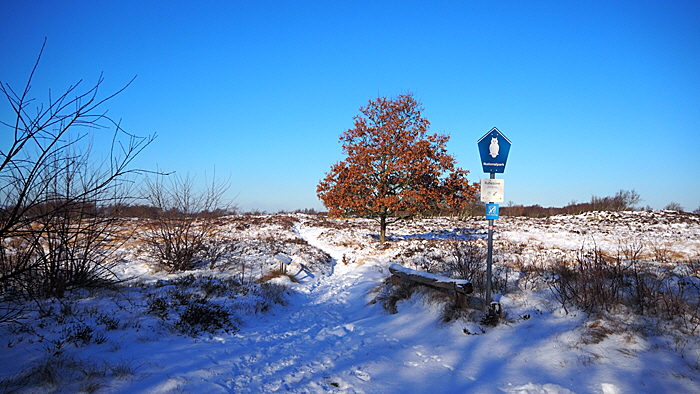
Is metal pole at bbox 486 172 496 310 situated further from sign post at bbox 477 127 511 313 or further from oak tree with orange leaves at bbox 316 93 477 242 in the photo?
oak tree with orange leaves at bbox 316 93 477 242

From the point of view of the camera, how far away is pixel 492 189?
592 centimetres

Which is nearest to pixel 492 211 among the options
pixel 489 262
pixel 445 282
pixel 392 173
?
pixel 489 262

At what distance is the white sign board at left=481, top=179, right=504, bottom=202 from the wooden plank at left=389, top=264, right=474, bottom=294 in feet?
4.98

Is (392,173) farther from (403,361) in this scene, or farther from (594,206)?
(594,206)

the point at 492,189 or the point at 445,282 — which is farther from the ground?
the point at 492,189

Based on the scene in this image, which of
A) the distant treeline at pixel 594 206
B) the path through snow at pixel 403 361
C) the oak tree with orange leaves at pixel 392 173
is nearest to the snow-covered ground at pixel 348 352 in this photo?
the path through snow at pixel 403 361

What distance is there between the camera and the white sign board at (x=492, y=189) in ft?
19.3

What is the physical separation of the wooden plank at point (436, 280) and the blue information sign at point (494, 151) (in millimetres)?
2048

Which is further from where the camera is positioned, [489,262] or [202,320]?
[489,262]

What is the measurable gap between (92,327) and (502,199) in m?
6.61

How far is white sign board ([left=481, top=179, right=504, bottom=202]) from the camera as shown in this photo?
5879 mm

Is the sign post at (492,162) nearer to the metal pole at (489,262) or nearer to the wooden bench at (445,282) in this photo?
the metal pole at (489,262)

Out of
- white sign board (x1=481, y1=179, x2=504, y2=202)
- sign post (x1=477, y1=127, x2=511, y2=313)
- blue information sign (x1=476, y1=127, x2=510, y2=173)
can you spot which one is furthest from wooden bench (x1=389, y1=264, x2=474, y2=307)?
blue information sign (x1=476, y1=127, x2=510, y2=173)

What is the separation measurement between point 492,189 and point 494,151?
70cm
